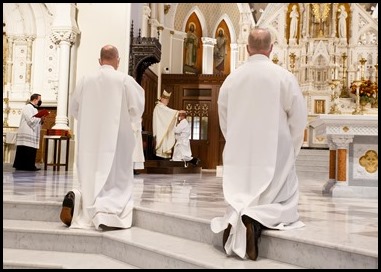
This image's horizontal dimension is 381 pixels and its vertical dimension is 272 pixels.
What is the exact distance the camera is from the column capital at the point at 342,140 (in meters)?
6.95

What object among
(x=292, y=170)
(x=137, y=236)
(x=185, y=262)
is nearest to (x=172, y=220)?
(x=137, y=236)

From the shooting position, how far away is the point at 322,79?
1786cm

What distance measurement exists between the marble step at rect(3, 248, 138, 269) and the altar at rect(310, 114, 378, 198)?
380 centimetres

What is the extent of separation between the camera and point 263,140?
12.7 ft

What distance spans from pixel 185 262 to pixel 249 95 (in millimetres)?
1293

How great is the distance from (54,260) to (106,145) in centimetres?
107

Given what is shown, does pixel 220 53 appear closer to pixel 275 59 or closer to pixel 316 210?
pixel 275 59


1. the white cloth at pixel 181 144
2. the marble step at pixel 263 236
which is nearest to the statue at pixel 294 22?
the white cloth at pixel 181 144

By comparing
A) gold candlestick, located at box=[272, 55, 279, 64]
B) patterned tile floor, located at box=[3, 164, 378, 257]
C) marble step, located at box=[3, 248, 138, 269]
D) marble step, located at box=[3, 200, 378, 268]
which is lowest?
marble step, located at box=[3, 248, 138, 269]

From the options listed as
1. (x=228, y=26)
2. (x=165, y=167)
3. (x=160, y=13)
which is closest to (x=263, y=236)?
(x=165, y=167)

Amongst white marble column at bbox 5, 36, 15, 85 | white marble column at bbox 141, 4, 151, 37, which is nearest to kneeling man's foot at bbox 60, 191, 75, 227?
white marble column at bbox 5, 36, 15, 85

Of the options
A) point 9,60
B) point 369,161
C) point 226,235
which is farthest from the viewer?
point 9,60

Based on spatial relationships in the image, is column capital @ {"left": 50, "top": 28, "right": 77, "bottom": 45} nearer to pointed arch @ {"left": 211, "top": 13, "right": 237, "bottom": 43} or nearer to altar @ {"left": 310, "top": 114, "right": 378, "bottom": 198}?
altar @ {"left": 310, "top": 114, "right": 378, "bottom": 198}

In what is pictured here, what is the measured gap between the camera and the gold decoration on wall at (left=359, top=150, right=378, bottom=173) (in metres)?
7.07
